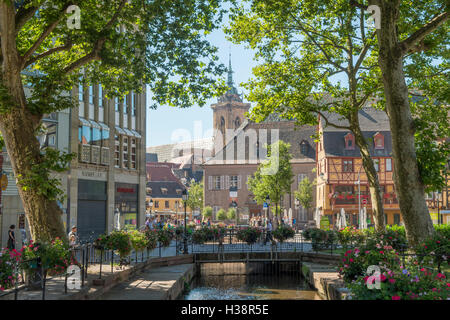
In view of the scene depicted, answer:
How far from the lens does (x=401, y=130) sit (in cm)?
1400

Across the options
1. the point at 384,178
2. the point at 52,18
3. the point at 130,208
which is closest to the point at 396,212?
the point at 384,178

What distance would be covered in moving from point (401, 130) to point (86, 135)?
23.2 meters

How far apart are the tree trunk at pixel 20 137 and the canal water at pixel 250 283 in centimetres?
653

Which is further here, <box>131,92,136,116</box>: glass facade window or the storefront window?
<box>131,92,136,116</box>: glass facade window

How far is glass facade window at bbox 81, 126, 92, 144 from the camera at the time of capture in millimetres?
32334

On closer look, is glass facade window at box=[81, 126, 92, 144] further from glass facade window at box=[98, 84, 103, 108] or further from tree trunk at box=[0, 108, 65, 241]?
tree trunk at box=[0, 108, 65, 241]

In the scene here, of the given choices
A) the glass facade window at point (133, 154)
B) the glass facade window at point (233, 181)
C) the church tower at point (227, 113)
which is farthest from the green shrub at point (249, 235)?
the church tower at point (227, 113)

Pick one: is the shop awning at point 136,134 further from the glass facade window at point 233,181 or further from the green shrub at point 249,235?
the glass facade window at point 233,181

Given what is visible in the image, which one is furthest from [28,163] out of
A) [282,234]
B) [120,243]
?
[282,234]

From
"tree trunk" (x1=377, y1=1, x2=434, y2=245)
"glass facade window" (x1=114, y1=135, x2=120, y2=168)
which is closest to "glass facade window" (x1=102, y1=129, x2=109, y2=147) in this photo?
"glass facade window" (x1=114, y1=135, x2=120, y2=168)

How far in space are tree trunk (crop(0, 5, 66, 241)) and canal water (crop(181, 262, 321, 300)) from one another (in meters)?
6.53

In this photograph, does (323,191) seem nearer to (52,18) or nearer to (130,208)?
(130,208)

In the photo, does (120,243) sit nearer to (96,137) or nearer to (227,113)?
(96,137)

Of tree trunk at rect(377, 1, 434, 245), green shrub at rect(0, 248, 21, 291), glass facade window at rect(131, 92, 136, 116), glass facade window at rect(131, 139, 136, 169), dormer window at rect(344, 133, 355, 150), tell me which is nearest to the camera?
green shrub at rect(0, 248, 21, 291)
